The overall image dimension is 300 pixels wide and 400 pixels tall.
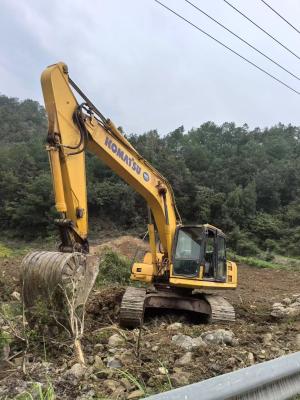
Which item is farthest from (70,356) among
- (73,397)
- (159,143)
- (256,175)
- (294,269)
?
(159,143)

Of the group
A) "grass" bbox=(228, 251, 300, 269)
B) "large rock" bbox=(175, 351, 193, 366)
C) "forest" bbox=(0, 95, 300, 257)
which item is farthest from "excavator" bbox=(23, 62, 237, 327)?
"forest" bbox=(0, 95, 300, 257)

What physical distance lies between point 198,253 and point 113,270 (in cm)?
677

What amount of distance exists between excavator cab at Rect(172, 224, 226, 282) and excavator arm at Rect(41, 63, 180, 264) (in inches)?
68.7

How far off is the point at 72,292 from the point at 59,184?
6.33 feet

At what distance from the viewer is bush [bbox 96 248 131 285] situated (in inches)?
636

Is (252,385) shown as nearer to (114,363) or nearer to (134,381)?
(134,381)

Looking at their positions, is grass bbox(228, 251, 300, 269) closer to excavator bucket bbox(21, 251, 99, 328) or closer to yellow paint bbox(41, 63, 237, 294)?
yellow paint bbox(41, 63, 237, 294)

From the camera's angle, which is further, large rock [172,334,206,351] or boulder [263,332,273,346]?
boulder [263,332,273,346]

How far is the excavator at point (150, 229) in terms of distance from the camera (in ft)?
24.2

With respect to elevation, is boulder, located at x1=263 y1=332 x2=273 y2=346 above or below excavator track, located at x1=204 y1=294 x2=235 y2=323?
below

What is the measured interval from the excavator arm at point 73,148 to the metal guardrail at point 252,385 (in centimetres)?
438

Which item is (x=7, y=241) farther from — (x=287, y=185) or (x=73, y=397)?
(x=73, y=397)

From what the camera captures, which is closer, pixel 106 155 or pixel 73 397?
pixel 73 397

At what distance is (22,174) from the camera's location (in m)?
62.2
